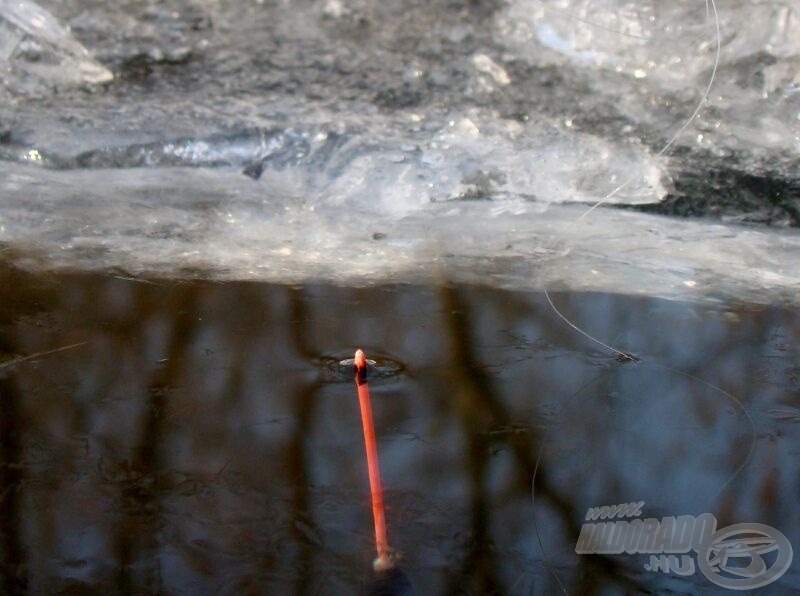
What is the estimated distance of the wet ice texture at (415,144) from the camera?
2.43 metres

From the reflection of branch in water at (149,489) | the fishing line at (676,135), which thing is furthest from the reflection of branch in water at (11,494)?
the fishing line at (676,135)

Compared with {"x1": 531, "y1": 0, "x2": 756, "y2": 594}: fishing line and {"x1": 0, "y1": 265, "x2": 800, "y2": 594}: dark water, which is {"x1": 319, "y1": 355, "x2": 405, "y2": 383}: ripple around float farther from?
{"x1": 531, "y1": 0, "x2": 756, "y2": 594}: fishing line

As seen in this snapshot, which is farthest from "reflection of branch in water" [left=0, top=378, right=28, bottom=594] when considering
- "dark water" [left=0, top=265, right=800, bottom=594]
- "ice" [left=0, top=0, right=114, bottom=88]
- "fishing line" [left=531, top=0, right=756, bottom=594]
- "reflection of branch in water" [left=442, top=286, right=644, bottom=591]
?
"ice" [left=0, top=0, right=114, bottom=88]

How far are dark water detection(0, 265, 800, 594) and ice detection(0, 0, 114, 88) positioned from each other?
36.0 inches

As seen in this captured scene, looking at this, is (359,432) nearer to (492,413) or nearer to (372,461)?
(372,461)

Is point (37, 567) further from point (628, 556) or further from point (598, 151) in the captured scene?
point (598, 151)

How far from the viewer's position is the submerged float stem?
5.24ft

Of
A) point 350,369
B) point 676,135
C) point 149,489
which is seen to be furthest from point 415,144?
point 149,489

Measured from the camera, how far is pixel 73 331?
2.09m

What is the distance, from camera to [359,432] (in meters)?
1.83

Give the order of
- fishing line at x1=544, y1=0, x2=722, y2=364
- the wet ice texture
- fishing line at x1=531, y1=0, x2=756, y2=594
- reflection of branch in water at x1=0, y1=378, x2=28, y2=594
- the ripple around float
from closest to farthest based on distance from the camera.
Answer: reflection of branch in water at x1=0, y1=378, x2=28, y2=594
fishing line at x1=531, y1=0, x2=756, y2=594
the ripple around float
fishing line at x1=544, y1=0, x2=722, y2=364
the wet ice texture

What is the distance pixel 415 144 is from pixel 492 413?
1.08 metres
